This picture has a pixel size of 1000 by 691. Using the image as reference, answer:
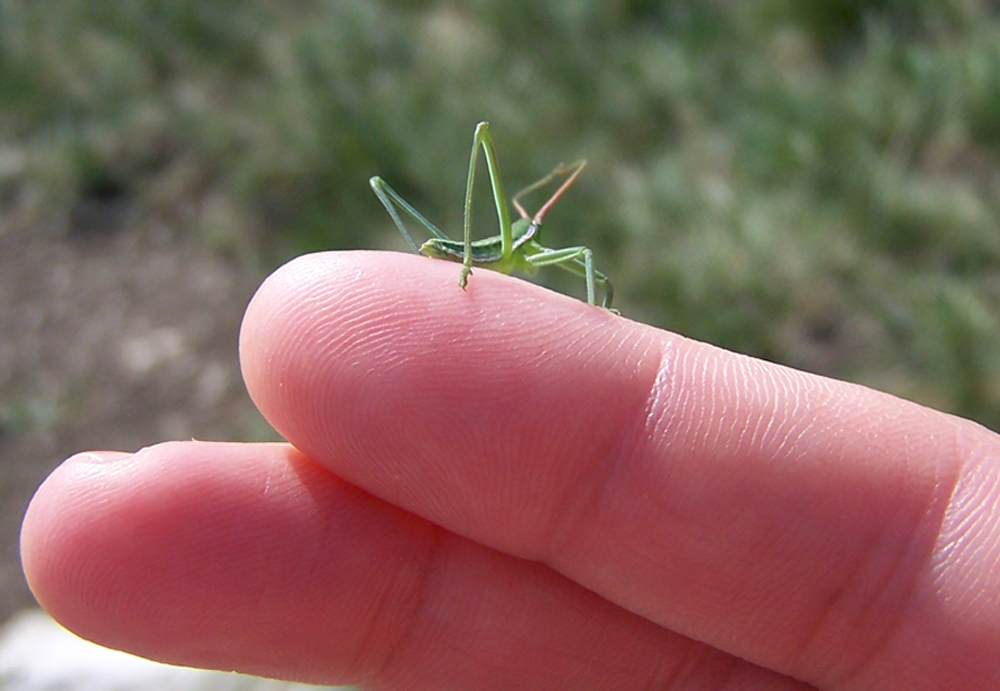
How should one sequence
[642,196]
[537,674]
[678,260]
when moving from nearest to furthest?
[537,674]
[678,260]
[642,196]

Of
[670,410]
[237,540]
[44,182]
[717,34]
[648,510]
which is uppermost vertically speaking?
[717,34]

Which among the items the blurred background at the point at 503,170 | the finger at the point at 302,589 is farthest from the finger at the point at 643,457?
the blurred background at the point at 503,170

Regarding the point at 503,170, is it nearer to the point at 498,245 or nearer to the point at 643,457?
the point at 498,245

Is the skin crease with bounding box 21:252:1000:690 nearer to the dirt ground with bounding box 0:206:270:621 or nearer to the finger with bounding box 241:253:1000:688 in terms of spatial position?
the finger with bounding box 241:253:1000:688

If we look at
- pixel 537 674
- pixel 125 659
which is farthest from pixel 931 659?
pixel 125 659

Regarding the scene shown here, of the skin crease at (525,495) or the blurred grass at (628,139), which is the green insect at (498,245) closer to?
the skin crease at (525,495)

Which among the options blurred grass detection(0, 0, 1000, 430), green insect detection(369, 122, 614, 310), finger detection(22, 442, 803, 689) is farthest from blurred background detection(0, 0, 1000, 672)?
finger detection(22, 442, 803, 689)

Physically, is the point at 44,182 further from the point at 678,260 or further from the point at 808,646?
the point at 808,646
